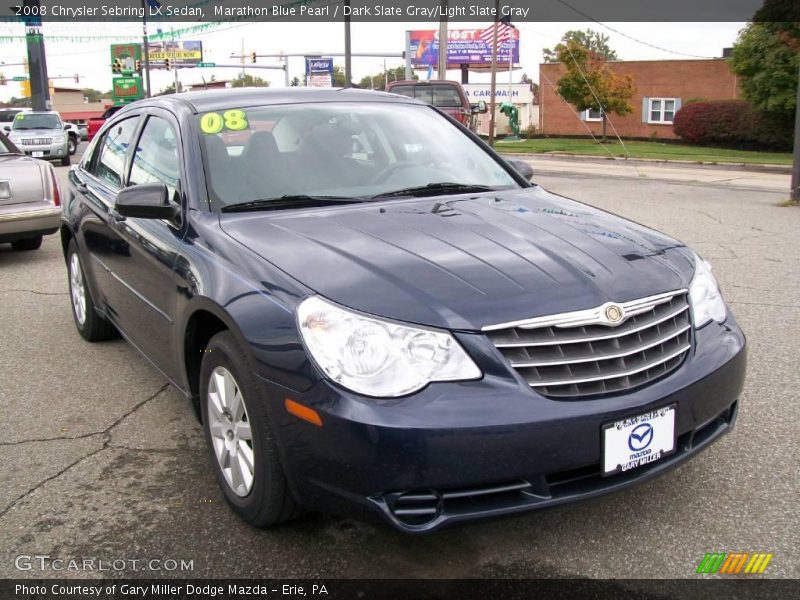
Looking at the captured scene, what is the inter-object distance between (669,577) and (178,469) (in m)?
2.05

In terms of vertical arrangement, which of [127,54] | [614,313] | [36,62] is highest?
[127,54]

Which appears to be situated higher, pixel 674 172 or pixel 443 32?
pixel 443 32

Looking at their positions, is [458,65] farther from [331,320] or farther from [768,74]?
[331,320]

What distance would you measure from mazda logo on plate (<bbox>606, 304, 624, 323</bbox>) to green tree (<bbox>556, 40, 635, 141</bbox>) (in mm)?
34209

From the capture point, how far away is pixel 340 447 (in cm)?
237

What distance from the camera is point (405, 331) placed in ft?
8.00

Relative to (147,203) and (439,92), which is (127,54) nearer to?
(439,92)

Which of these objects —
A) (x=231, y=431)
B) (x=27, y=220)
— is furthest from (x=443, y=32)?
(x=231, y=431)

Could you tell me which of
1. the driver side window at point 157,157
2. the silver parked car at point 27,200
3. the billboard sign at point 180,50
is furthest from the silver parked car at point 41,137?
the billboard sign at point 180,50

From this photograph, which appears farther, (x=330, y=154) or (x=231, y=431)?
(x=330, y=154)

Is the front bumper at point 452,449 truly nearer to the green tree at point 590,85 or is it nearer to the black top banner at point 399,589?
the black top banner at point 399,589

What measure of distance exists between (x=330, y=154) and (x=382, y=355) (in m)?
1.66

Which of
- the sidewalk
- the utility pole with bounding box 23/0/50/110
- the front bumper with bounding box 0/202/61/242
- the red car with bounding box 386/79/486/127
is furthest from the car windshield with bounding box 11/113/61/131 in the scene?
the front bumper with bounding box 0/202/61/242

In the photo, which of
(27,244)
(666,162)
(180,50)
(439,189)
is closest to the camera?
(439,189)
